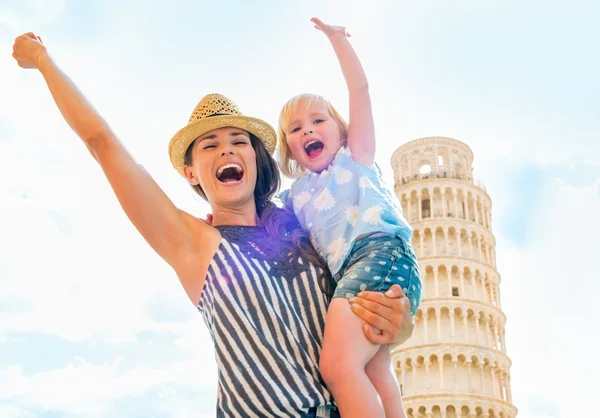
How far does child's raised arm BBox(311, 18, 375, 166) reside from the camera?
3.31 metres

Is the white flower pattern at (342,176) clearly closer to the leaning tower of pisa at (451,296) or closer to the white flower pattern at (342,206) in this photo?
the white flower pattern at (342,206)

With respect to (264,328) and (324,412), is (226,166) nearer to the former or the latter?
(264,328)

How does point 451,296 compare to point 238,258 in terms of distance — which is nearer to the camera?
point 238,258

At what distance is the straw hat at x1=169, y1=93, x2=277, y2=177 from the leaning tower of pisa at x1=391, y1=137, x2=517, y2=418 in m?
32.3

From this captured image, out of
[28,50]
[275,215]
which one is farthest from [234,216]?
[28,50]

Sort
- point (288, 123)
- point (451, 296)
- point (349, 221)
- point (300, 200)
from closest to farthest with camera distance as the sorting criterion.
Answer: point (349, 221)
point (300, 200)
point (288, 123)
point (451, 296)

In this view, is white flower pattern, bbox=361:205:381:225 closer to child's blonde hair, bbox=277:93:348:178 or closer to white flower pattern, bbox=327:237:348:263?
white flower pattern, bbox=327:237:348:263

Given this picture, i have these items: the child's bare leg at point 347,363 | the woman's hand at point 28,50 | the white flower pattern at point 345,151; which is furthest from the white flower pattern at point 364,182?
the woman's hand at point 28,50

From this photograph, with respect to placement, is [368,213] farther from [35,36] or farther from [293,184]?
[35,36]

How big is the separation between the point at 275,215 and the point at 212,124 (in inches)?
18.2

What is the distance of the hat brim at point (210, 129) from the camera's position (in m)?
3.02

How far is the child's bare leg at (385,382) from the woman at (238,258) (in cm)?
13

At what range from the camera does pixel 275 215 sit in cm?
308

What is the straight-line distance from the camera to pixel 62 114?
2.80 meters
